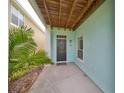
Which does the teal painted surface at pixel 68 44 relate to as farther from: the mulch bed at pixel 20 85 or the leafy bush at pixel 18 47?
the leafy bush at pixel 18 47

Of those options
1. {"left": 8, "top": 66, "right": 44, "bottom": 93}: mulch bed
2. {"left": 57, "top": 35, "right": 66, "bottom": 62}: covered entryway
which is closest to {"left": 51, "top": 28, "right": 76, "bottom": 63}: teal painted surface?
{"left": 57, "top": 35, "right": 66, "bottom": 62}: covered entryway

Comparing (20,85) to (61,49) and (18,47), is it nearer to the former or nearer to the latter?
(18,47)

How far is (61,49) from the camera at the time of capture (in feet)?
32.1

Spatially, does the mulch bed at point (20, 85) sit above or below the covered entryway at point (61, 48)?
below

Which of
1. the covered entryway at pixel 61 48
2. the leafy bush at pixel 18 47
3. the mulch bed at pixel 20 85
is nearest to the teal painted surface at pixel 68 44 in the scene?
the covered entryway at pixel 61 48

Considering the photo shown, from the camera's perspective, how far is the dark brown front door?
31.8 ft

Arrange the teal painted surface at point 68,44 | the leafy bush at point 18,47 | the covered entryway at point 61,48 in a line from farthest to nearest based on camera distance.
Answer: the covered entryway at point 61,48 < the teal painted surface at point 68,44 < the leafy bush at point 18,47

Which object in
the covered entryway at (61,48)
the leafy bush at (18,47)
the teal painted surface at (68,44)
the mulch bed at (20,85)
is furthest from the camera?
the covered entryway at (61,48)

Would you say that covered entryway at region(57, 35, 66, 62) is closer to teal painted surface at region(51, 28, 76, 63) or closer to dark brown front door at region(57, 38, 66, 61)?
dark brown front door at region(57, 38, 66, 61)

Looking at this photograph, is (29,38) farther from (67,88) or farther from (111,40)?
(67,88)

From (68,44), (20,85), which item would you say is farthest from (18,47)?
(68,44)

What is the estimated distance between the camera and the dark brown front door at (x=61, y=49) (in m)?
9.68
